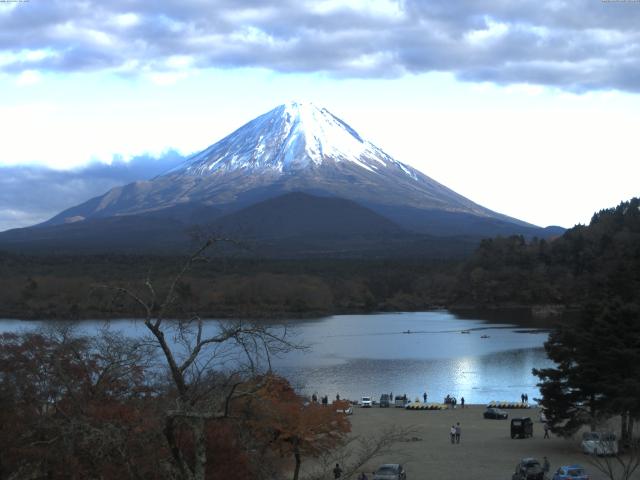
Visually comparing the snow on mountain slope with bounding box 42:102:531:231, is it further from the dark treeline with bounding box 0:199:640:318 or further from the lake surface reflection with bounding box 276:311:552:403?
the lake surface reflection with bounding box 276:311:552:403

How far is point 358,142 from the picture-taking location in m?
173

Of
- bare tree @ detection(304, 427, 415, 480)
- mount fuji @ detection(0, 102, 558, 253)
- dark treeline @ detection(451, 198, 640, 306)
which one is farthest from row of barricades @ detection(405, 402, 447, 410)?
mount fuji @ detection(0, 102, 558, 253)

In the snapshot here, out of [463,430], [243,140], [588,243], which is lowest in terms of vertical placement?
[463,430]

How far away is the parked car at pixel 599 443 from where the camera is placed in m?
13.9

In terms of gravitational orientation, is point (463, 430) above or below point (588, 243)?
below

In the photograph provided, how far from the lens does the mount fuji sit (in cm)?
13450

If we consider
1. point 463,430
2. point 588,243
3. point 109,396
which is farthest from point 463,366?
point 588,243

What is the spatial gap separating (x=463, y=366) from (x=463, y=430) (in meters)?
16.1

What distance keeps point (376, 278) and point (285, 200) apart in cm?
6859

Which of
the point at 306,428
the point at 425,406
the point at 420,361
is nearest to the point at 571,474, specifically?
the point at 306,428

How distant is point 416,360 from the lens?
3841 cm

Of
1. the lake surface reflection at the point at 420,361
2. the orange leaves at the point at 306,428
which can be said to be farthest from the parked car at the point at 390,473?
the lake surface reflection at the point at 420,361

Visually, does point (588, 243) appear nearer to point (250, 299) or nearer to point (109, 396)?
point (250, 299)

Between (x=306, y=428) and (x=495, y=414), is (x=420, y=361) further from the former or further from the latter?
(x=306, y=428)
